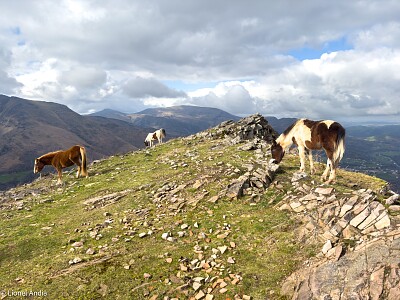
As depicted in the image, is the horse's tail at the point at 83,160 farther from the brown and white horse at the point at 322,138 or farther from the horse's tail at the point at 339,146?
the horse's tail at the point at 339,146

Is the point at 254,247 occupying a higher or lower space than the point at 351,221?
lower

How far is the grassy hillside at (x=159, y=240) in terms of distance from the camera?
10.5 metres

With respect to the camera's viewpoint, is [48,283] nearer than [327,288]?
No

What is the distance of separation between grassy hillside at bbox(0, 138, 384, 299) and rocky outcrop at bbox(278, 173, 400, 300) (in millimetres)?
620

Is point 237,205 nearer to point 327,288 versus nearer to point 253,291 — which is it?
point 253,291

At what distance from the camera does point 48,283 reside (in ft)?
36.1

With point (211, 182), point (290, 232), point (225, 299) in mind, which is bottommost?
point (225, 299)

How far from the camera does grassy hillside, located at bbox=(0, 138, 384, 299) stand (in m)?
10.5

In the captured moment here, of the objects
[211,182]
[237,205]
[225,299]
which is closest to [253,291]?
[225,299]

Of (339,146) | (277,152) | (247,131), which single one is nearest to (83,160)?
(277,152)

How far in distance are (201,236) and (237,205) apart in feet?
11.1

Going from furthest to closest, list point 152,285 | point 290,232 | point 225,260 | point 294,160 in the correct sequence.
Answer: point 294,160
point 290,232
point 225,260
point 152,285

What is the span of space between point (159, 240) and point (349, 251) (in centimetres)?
788

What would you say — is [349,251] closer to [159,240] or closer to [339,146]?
[159,240]
